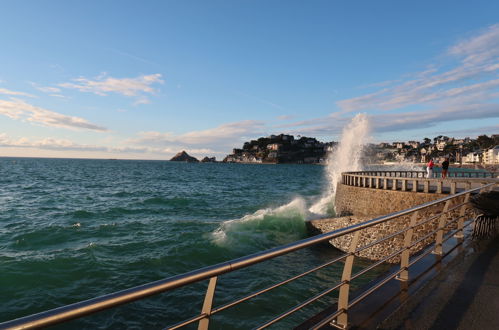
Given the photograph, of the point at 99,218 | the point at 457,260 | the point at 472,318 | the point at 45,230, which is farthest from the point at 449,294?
the point at 99,218

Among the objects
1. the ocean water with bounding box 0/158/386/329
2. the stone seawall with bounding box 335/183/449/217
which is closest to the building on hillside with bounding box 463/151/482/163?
the stone seawall with bounding box 335/183/449/217

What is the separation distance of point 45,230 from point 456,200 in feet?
64.3

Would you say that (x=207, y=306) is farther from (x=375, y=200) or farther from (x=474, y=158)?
(x=474, y=158)

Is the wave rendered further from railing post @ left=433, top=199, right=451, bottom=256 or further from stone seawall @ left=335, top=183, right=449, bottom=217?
railing post @ left=433, top=199, right=451, bottom=256

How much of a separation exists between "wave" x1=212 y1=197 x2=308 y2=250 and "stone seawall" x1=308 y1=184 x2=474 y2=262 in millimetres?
1715

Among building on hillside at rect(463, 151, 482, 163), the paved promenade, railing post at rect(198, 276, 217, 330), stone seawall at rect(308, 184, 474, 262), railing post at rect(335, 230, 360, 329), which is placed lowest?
stone seawall at rect(308, 184, 474, 262)

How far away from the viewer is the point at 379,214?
1561 centimetres

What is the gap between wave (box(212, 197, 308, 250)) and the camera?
48.1ft

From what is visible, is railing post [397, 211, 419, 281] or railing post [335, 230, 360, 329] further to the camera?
railing post [397, 211, 419, 281]

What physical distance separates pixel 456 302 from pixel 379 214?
1261 cm

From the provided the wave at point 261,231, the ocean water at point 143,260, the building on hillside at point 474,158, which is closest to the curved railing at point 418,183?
the wave at point 261,231

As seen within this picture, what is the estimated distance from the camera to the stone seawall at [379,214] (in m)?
12.1

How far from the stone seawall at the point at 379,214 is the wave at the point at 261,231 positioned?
1715 millimetres

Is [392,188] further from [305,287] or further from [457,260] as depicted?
[457,260]
